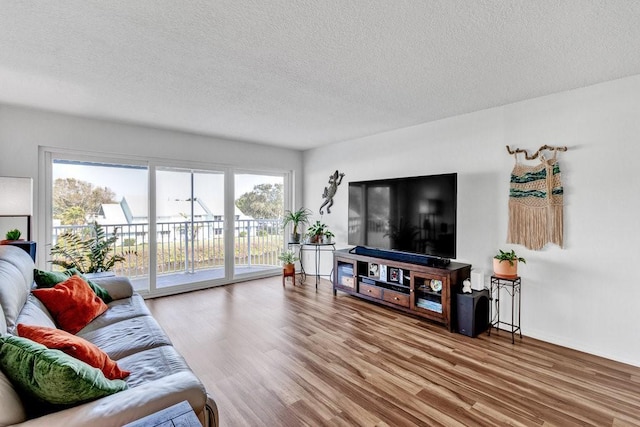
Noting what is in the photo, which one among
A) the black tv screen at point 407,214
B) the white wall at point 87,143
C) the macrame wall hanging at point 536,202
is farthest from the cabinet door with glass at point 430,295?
the white wall at point 87,143

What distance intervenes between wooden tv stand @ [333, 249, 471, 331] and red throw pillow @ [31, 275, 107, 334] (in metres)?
2.78

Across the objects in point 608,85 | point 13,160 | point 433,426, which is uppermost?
point 608,85

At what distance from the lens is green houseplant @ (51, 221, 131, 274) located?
→ 3.55m

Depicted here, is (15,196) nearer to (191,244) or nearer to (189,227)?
(189,227)

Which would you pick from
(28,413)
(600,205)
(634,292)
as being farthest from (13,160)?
(634,292)

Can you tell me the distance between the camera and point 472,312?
2.99 m

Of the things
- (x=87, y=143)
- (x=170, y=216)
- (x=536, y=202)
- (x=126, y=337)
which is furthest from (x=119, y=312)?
(x=536, y=202)

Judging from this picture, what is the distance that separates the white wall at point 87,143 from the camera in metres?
3.35

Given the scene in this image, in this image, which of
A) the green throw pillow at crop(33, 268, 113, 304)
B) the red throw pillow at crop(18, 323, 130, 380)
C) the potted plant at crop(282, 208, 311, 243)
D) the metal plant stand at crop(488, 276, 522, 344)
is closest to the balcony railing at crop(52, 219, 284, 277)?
the potted plant at crop(282, 208, 311, 243)

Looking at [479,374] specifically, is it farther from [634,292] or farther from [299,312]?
[299,312]

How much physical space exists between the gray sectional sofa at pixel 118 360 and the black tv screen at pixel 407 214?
2702 millimetres

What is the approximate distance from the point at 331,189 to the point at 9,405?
444 centimetres

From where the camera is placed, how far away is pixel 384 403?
6.56 feet

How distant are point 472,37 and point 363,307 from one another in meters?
3.03
